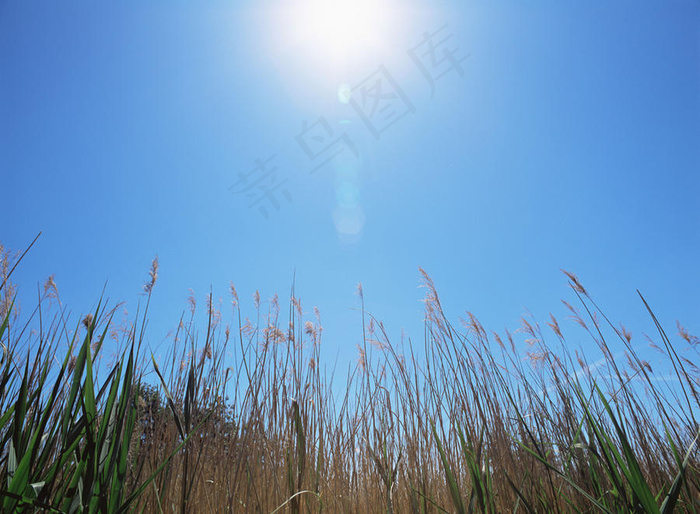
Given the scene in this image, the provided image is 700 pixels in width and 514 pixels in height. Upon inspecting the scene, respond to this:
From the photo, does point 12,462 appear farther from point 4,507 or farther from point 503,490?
point 503,490

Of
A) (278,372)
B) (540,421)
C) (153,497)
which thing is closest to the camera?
(153,497)

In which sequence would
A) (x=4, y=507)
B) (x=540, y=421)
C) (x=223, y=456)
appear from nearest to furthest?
(x=4, y=507) < (x=540, y=421) < (x=223, y=456)

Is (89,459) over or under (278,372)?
under

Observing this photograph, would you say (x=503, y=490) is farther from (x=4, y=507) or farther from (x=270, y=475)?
(x=4, y=507)

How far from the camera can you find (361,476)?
2234 mm

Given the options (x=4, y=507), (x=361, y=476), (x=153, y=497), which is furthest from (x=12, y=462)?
(x=361, y=476)

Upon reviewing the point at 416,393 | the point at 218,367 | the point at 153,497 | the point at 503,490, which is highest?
the point at 218,367

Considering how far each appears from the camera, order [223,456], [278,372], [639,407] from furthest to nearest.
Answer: [223,456] → [278,372] → [639,407]

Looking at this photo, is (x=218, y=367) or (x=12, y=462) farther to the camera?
(x=218, y=367)

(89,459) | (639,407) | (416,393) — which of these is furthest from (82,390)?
(639,407)

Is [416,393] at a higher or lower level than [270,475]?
higher

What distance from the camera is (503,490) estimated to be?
1600mm

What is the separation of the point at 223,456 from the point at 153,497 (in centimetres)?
73

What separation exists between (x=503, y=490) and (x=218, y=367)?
4.33 ft
